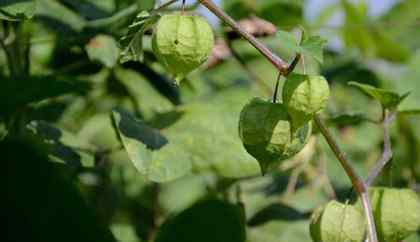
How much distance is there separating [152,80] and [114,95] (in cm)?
30

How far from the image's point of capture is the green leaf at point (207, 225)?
39.2 inches

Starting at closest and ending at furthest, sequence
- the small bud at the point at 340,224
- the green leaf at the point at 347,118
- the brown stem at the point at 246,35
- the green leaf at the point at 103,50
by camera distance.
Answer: the brown stem at the point at 246,35
the small bud at the point at 340,224
the green leaf at the point at 347,118
the green leaf at the point at 103,50

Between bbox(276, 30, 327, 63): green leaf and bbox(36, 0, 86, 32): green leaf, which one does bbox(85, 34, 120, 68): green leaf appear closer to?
bbox(36, 0, 86, 32): green leaf

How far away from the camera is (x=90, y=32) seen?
6.65 feet

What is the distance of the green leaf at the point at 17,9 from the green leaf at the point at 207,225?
62cm

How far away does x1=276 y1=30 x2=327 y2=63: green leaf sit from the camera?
1.29 metres

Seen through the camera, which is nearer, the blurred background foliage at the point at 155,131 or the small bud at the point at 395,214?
the blurred background foliage at the point at 155,131

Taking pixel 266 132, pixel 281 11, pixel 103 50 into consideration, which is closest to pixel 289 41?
pixel 266 132

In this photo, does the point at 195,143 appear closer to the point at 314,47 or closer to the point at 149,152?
the point at 149,152

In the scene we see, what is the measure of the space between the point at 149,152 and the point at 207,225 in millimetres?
663

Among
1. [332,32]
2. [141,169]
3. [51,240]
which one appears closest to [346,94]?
[332,32]

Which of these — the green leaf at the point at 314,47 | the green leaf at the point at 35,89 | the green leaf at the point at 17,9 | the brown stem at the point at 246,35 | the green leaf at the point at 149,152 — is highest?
the green leaf at the point at 314,47

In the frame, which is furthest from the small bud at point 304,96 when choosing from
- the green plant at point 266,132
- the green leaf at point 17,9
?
the green leaf at point 17,9

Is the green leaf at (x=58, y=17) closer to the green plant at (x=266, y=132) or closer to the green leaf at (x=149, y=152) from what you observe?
the green leaf at (x=149, y=152)
